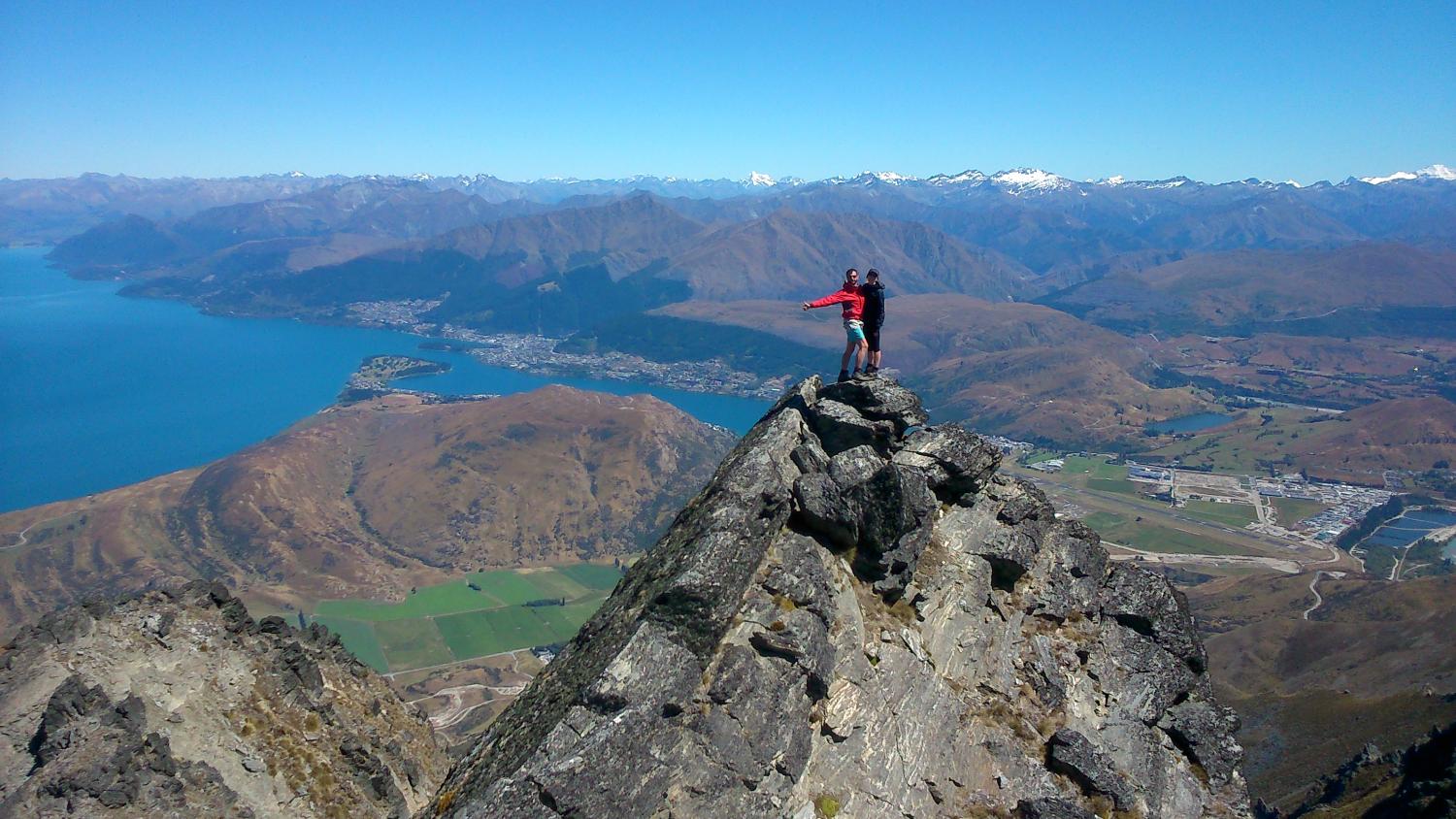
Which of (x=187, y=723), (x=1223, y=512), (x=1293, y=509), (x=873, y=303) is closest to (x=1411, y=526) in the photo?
(x=1293, y=509)

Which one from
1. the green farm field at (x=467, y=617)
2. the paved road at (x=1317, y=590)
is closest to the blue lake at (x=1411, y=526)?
the paved road at (x=1317, y=590)

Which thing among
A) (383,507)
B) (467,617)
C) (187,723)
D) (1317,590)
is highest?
(187,723)

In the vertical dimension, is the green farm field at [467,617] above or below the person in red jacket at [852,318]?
below

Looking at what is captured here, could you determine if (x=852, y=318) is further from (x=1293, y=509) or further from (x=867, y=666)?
(x=1293, y=509)

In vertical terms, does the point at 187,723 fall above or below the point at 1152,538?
above

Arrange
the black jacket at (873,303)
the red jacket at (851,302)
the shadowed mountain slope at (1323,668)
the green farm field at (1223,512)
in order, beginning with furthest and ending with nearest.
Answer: the green farm field at (1223,512), the shadowed mountain slope at (1323,668), the black jacket at (873,303), the red jacket at (851,302)

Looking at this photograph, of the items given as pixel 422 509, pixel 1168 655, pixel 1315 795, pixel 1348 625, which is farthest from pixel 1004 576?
pixel 422 509

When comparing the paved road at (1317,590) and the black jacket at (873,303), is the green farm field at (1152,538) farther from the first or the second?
the black jacket at (873,303)
